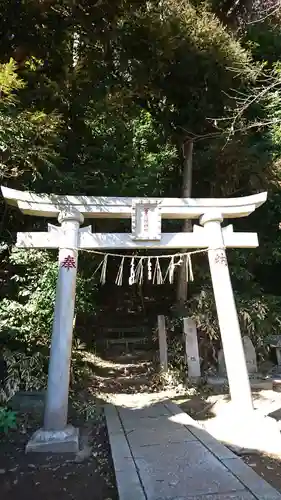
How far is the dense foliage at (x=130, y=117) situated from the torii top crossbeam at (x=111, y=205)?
0.50 metres

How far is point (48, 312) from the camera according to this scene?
5730 millimetres

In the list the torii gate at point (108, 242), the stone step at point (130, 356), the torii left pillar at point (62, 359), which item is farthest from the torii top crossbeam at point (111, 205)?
the stone step at point (130, 356)

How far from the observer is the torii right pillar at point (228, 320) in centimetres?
459

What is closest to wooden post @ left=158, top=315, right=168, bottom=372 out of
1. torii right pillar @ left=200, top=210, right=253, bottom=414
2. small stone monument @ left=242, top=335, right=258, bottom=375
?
small stone monument @ left=242, top=335, right=258, bottom=375

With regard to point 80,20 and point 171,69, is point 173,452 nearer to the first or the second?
point 80,20

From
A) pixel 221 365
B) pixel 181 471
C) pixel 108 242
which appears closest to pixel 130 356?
pixel 221 365

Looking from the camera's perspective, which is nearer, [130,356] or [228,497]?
[228,497]

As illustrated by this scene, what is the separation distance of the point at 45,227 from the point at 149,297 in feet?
18.3

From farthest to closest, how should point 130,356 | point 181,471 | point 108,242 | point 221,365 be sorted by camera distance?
point 130,356 < point 221,365 < point 108,242 < point 181,471

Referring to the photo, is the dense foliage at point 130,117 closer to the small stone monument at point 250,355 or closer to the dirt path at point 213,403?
the small stone monument at point 250,355

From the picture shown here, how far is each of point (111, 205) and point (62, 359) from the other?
7.12 ft

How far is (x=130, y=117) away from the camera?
25.8 ft

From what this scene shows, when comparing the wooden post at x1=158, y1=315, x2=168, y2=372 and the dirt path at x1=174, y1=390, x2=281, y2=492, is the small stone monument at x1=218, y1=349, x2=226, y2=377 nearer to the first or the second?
the dirt path at x1=174, y1=390, x2=281, y2=492

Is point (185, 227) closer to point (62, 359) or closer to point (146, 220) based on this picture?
point (146, 220)
